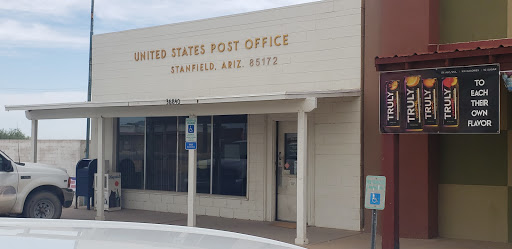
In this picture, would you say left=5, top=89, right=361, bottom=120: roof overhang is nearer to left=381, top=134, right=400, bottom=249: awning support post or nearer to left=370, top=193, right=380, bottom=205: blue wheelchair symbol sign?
left=381, top=134, right=400, bottom=249: awning support post

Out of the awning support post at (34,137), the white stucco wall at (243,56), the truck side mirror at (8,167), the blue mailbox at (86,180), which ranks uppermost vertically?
the white stucco wall at (243,56)

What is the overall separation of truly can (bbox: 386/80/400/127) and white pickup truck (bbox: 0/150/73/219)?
7.70m

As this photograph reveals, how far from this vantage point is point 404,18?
12086mm

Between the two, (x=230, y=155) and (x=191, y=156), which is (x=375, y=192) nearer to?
(x=191, y=156)

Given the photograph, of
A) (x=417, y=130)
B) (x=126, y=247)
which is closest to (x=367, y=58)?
(x=417, y=130)

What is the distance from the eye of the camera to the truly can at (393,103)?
33.9 ft

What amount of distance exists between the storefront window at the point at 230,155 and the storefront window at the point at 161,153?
4.58 ft

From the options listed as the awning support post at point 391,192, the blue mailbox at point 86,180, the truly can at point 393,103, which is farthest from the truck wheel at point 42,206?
the truly can at point 393,103

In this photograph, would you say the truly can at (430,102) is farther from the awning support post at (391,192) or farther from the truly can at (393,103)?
the awning support post at (391,192)

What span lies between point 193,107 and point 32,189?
4.02 m

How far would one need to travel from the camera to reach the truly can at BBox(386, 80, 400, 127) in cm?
1034

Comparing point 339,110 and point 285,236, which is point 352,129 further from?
point 285,236

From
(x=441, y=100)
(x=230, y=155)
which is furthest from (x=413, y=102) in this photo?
(x=230, y=155)

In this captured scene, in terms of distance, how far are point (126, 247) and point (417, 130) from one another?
8594mm
